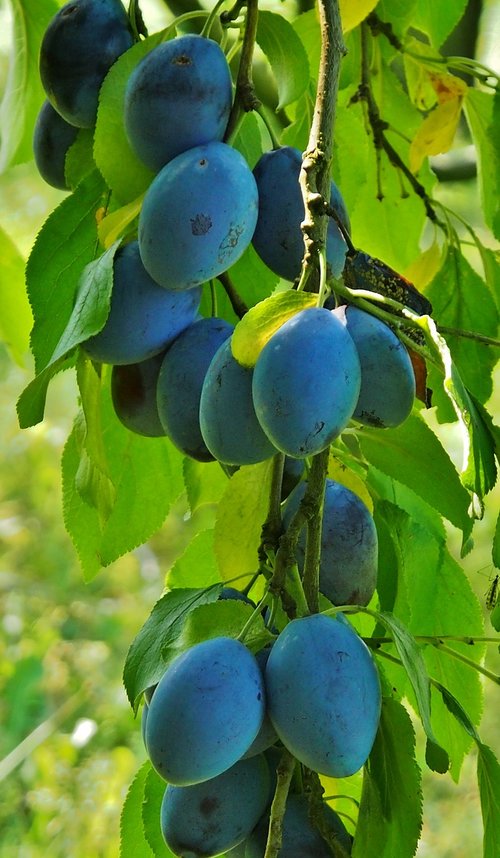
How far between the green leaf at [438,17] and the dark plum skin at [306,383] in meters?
0.58

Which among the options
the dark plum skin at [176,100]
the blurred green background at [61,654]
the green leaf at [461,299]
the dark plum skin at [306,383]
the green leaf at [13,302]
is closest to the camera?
the dark plum skin at [306,383]

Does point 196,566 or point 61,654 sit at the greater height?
point 196,566

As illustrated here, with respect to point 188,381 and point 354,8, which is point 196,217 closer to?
point 188,381

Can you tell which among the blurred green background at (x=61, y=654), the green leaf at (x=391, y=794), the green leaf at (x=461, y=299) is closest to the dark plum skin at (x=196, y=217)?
the green leaf at (x=391, y=794)

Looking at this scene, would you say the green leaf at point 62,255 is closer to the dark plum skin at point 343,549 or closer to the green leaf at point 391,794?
the dark plum skin at point 343,549

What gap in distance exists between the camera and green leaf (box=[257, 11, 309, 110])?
2.18 feet

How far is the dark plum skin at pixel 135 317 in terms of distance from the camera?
0.57 m

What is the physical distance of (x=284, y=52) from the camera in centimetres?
67

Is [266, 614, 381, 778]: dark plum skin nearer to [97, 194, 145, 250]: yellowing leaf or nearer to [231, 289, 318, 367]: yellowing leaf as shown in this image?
[231, 289, 318, 367]: yellowing leaf

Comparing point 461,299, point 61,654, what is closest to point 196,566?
point 461,299

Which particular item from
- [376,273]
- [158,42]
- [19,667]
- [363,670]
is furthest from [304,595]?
[19,667]

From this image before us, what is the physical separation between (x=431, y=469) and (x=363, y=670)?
16 cm

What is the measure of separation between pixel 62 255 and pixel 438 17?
1.53 ft

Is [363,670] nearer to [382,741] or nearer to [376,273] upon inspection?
[382,741]
